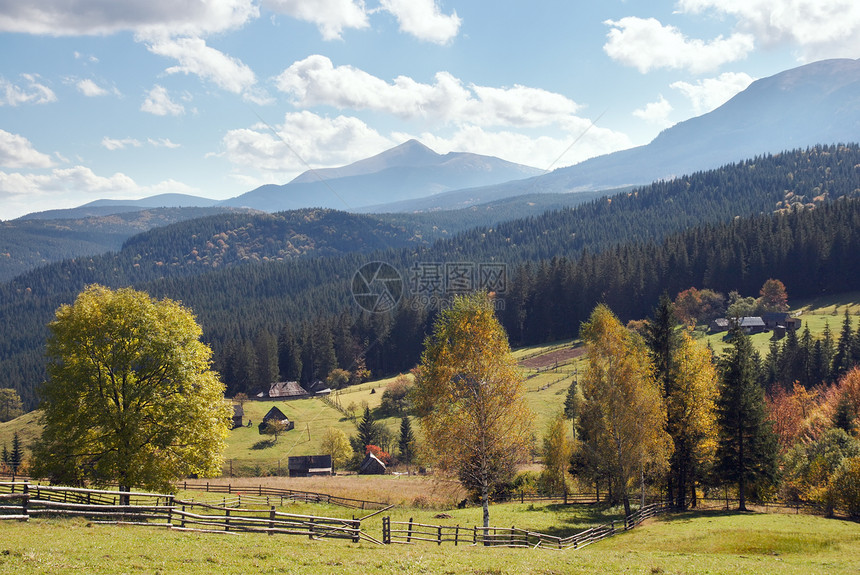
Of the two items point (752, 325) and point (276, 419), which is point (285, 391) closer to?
point (276, 419)

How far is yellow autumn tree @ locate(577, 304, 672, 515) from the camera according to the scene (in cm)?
3219

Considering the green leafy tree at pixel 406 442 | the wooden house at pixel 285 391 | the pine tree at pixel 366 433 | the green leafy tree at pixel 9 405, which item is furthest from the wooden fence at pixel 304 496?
the green leafy tree at pixel 9 405

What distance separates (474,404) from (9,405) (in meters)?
164

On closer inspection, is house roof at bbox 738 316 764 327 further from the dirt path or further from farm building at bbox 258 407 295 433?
farm building at bbox 258 407 295 433

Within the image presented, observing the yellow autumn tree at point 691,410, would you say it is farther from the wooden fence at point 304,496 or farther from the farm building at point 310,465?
the farm building at point 310,465

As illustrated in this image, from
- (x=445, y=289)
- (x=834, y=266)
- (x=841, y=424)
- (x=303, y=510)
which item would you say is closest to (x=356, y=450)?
(x=303, y=510)

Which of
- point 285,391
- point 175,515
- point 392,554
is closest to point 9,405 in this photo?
point 285,391

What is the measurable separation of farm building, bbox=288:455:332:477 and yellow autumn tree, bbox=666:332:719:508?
43.4 m

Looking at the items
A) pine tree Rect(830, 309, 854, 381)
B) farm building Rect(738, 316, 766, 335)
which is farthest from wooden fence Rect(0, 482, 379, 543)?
farm building Rect(738, 316, 766, 335)

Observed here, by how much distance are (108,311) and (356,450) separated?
5122 centimetres

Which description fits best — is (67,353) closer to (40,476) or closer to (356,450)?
(40,476)

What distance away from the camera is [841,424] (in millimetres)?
45656

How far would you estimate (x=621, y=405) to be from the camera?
32.3 meters

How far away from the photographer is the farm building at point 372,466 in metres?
65.8
